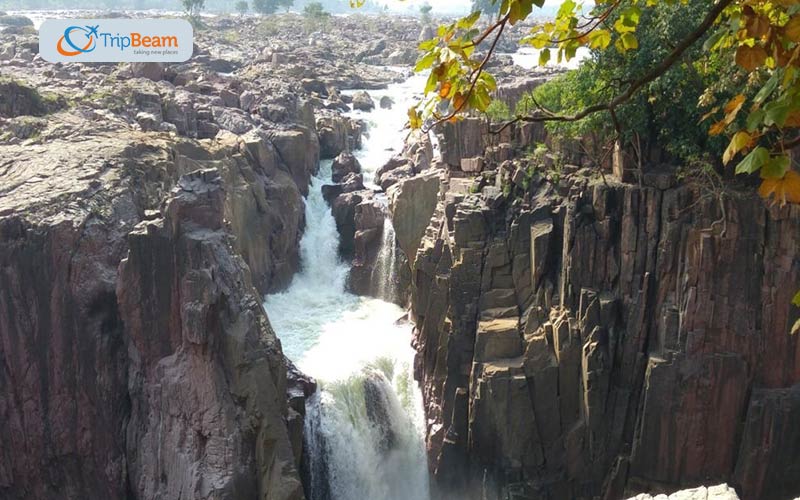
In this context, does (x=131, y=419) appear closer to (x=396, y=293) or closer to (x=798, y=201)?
(x=396, y=293)

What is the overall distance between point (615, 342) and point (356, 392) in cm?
735

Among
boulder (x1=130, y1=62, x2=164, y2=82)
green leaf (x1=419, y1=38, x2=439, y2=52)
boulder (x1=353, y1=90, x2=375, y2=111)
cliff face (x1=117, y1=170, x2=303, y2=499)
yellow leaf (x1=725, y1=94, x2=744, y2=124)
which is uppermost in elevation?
boulder (x1=130, y1=62, x2=164, y2=82)

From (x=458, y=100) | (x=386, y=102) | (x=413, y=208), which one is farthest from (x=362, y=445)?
(x=386, y=102)

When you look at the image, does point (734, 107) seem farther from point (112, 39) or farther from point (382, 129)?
point (382, 129)

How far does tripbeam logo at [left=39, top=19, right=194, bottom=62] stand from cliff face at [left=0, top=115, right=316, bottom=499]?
812 inches

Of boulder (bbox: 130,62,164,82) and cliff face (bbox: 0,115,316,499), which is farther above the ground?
boulder (bbox: 130,62,164,82)

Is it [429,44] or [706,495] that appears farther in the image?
[706,495]

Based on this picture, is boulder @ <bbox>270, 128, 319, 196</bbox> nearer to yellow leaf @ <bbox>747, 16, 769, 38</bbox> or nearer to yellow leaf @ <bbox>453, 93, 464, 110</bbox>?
yellow leaf @ <bbox>453, 93, 464, 110</bbox>

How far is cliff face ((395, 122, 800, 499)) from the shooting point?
61.8 ft

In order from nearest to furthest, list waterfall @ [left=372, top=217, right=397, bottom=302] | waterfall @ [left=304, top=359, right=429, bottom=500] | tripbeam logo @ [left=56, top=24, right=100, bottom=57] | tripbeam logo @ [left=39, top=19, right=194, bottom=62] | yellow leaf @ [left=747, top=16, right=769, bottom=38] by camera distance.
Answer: yellow leaf @ [left=747, top=16, right=769, bottom=38], waterfall @ [left=304, top=359, right=429, bottom=500], waterfall @ [left=372, top=217, right=397, bottom=302], tripbeam logo @ [left=39, top=19, right=194, bottom=62], tripbeam logo @ [left=56, top=24, right=100, bottom=57]

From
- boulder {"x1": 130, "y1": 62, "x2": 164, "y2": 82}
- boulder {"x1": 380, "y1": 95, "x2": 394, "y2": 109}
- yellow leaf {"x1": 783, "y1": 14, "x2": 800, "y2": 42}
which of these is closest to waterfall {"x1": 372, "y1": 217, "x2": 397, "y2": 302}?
boulder {"x1": 130, "y1": 62, "x2": 164, "y2": 82}

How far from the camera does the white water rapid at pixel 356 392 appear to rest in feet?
71.3

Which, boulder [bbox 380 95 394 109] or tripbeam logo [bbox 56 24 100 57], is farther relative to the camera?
boulder [bbox 380 95 394 109]

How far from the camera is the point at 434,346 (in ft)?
74.6
